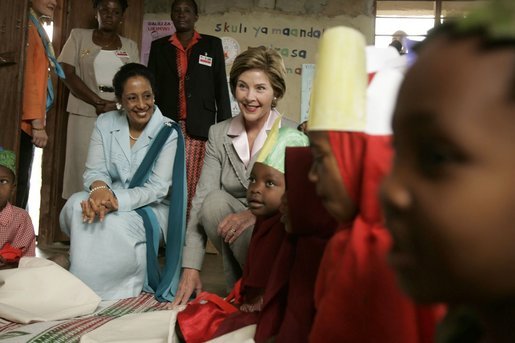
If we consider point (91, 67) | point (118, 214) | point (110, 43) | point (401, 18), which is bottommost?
point (118, 214)

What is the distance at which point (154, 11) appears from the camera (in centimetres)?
438

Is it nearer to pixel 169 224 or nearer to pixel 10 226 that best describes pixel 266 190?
pixel 169 224

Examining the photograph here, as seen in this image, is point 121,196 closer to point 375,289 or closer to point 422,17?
point 375,289

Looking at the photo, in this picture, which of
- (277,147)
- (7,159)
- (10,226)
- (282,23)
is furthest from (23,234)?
(282,23)

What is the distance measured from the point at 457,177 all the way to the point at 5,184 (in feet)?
7.67

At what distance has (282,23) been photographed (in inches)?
170

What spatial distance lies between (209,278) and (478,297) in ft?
8.30

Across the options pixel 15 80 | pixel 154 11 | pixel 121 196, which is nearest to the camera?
pixel 121 196

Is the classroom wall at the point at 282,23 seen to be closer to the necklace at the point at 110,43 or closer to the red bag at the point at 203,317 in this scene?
the necklace at the point at 110,43

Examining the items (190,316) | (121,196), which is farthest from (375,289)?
(121,196)

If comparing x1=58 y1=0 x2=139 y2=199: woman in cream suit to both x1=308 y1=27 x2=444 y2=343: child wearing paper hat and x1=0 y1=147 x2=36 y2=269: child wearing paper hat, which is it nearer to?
x1=0 y1=147 x2=36 y2=269: child wearing paper hat

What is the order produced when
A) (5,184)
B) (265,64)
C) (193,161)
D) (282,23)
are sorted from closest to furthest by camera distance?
(265,64) → (5,184) → (193,161) → (282,23)

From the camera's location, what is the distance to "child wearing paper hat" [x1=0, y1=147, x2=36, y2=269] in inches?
94.8

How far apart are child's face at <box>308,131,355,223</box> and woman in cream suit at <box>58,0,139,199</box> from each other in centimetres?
264
